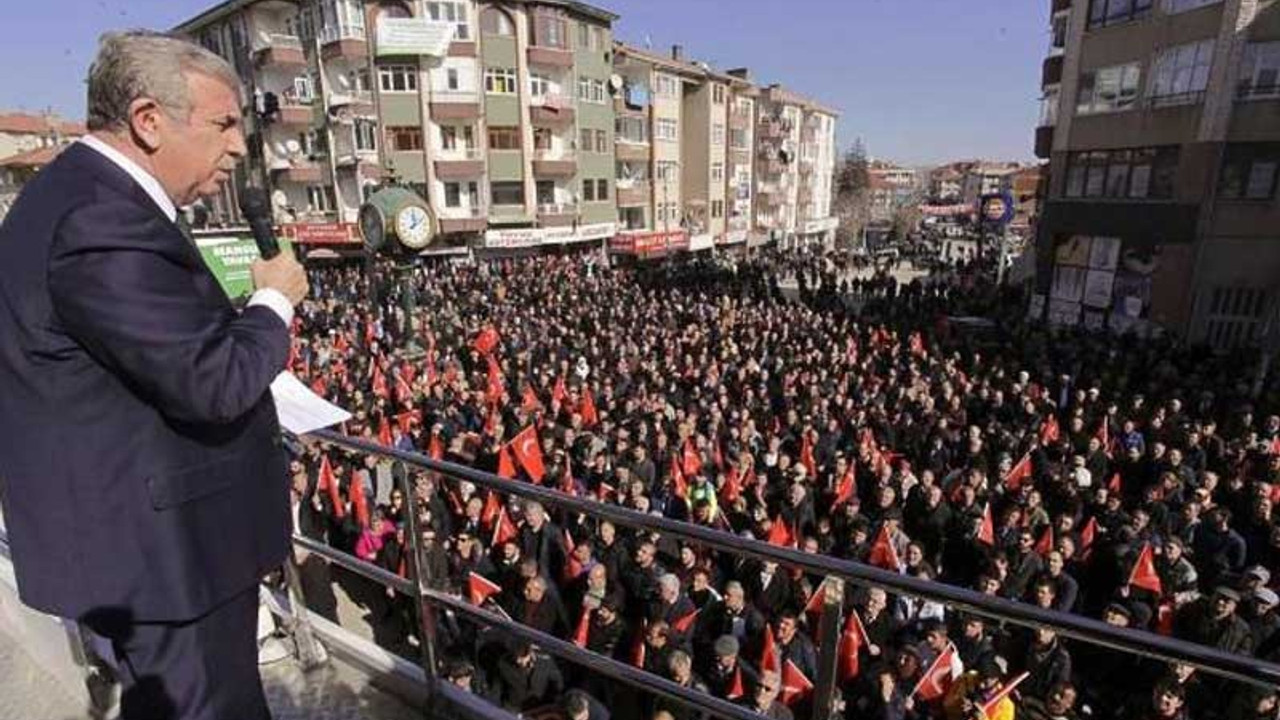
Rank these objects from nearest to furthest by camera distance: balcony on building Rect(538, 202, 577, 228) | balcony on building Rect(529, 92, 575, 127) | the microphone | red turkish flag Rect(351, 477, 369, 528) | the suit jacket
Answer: the suit jacket → the microphone → red turkish flag Rect(351, 477, 369, 528) → balcony on building Rect(529, 92, 575, 127) → balcony on building Rect(538, 202, 577, 228)

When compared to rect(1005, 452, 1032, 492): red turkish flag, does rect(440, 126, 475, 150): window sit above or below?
above

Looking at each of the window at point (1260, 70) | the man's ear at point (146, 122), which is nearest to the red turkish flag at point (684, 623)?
the man's ear at point (146, 122)

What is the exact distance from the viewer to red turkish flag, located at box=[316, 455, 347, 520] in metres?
8.58

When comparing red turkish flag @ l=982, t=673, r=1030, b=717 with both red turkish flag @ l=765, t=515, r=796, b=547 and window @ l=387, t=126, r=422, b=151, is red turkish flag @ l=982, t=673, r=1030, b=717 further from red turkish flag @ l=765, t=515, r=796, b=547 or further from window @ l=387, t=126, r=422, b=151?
window @ l=387, t=126, r=422, b=151

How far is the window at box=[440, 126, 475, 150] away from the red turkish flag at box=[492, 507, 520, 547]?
3238 centimetres

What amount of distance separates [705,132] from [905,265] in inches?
773

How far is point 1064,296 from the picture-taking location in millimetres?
26844

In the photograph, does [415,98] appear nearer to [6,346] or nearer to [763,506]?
[763,506]

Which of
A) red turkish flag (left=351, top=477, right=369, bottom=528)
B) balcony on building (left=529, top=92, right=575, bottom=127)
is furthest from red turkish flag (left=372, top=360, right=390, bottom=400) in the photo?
balcony on building (left=529, top=92, right=575, bottom=127)

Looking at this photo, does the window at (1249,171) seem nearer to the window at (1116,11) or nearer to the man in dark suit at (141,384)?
the window at (1116,11)

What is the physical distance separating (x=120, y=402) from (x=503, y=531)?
6.61 meters

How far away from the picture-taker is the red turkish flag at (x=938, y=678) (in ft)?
18.4

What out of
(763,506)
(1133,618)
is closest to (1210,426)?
(1133,618)

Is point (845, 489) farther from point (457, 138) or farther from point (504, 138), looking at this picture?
point (504, 138)
